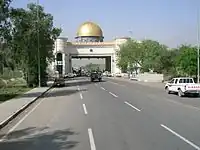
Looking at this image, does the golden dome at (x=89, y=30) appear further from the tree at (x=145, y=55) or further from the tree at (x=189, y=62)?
the tree at (x=189, y=62)

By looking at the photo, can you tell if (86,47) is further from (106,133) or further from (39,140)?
(39,140)

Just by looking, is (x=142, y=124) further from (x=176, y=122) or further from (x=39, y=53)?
(x=39, y=53)

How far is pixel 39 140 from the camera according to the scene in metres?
10.7

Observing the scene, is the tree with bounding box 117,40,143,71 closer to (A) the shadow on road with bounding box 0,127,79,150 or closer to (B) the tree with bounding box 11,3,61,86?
(B) the tree with bounding box 11,3,61,86

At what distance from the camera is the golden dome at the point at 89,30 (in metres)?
132

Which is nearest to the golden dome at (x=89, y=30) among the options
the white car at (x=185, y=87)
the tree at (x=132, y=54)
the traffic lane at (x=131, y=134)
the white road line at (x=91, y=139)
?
the tree at (x=132, y=54)

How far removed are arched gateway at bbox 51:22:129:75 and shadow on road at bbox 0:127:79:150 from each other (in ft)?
364

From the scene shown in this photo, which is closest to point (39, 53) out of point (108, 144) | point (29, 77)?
point (29, 77)

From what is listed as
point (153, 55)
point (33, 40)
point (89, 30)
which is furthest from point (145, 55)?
point (89, 30)

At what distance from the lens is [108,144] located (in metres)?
9.69

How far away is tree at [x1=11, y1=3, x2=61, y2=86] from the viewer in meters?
47.2

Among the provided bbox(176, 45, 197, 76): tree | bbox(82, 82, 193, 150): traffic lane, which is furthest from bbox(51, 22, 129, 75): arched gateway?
bbox(82, 82, 193, 150): traffic lane

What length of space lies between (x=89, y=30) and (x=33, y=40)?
84.3 metres

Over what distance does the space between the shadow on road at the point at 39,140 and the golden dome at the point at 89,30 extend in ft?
394
